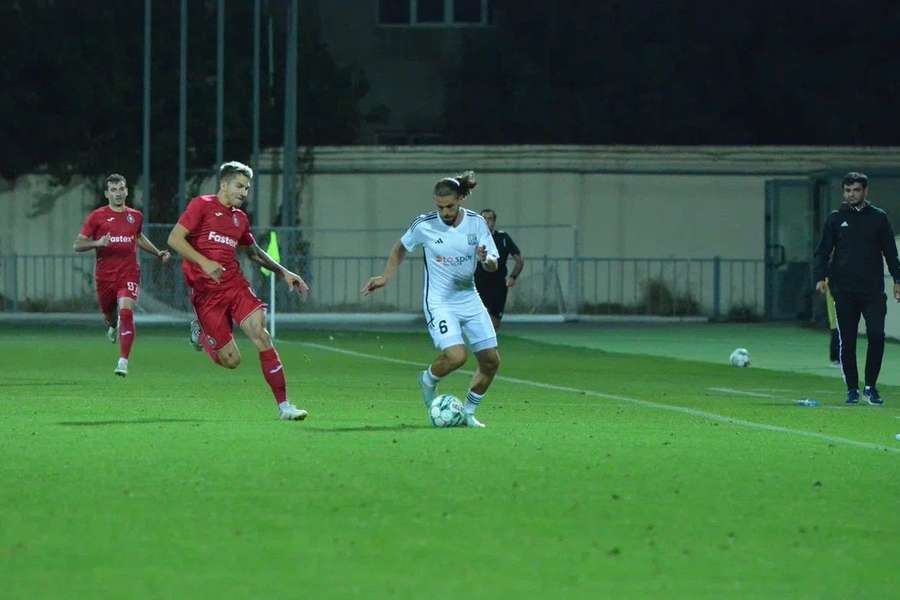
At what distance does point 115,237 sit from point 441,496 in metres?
11.9

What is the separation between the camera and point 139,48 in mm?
42906

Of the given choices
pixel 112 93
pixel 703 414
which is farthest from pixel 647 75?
pixel 703 414

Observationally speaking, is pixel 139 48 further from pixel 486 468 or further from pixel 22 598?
pixel 22 598

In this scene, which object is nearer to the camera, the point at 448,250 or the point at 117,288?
the point at 448,250

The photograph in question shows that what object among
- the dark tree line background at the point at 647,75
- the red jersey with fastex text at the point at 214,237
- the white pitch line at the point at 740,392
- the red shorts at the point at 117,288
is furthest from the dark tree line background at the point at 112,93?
the red jersey with fastex text at the point at 214,237

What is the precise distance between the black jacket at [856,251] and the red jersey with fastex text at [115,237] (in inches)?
294

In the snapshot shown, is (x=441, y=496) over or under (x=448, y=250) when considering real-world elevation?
under

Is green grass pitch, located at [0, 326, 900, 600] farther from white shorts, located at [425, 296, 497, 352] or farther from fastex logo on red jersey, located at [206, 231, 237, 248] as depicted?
fastex logo on red jersey, located at [206, 231, 237, 248]

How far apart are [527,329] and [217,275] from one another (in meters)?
21.9

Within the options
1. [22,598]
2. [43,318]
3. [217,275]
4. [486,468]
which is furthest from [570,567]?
[43,318]

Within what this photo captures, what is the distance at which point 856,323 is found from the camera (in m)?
18.4

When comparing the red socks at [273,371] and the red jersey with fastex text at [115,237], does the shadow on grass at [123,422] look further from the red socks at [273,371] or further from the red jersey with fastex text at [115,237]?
the red jersey with fastex text at [115,237]

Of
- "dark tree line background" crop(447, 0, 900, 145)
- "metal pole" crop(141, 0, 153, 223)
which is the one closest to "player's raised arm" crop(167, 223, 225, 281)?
"metal pole" crop(141, 0, 153, 223)

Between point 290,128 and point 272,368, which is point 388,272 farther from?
point 290,128
